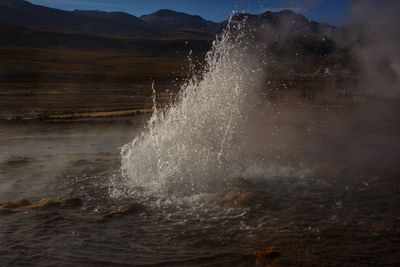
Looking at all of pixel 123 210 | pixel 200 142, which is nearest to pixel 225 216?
pixel 123 210

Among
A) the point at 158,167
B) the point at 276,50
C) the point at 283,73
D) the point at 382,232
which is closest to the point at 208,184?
the point at 158,167

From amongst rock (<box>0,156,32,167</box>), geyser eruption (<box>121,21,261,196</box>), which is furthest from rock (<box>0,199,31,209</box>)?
rock (<box>0,156,32,167</box>)

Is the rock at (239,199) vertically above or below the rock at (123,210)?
above

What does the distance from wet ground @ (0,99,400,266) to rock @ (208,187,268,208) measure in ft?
0.04

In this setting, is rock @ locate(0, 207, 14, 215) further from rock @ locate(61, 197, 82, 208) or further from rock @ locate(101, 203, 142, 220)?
rock @ locate(101, 203, 142, 220)

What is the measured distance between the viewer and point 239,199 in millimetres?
6379

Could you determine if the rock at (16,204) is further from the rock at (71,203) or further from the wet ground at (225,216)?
the rock at (71,203)

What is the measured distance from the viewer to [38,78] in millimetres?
36812

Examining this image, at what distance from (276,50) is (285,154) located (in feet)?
65.6

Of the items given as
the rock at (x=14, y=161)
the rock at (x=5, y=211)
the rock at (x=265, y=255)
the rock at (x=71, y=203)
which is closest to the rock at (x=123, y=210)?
the rock at (x=71, y=203)

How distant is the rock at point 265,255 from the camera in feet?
14.8

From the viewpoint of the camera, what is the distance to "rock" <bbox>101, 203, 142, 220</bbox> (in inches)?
236

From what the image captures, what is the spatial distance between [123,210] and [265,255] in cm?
215

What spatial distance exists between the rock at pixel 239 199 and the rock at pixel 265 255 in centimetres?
151
